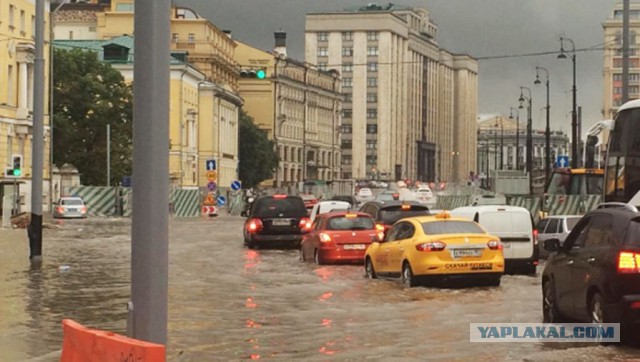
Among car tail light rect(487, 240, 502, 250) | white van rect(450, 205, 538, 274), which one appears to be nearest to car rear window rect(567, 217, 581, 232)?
white van rect(450, 205, 538, 274)

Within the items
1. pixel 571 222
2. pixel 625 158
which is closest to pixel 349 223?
pixel 571 222

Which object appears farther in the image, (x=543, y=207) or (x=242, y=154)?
(x=242, y=154)

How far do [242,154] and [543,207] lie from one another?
10421 centimetres

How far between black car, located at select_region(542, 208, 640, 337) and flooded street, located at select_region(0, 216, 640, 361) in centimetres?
51

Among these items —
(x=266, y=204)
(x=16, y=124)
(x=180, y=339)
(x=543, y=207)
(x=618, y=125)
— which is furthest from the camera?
(x=16, y=124)

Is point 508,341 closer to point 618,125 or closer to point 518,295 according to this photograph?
point 518,295

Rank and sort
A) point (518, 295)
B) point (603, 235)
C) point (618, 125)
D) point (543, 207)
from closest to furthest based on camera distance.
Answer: point (603, 235) < point (518, 295) < point (618, 125) < point (543, 207)

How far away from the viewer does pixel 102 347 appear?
948 cm

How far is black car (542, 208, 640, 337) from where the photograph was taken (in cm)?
1398

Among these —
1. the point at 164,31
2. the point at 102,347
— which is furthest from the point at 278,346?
the point at 164,31

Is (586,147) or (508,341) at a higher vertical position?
(586,147)

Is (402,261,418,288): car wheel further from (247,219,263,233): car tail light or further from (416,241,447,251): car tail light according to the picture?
(247,219,263,233): car tail light

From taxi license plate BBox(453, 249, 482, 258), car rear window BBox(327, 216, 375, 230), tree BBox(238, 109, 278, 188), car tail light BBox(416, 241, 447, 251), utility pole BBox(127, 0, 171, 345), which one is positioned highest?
tree BBox(238, 109, 278, 188)

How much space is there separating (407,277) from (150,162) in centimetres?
1610
